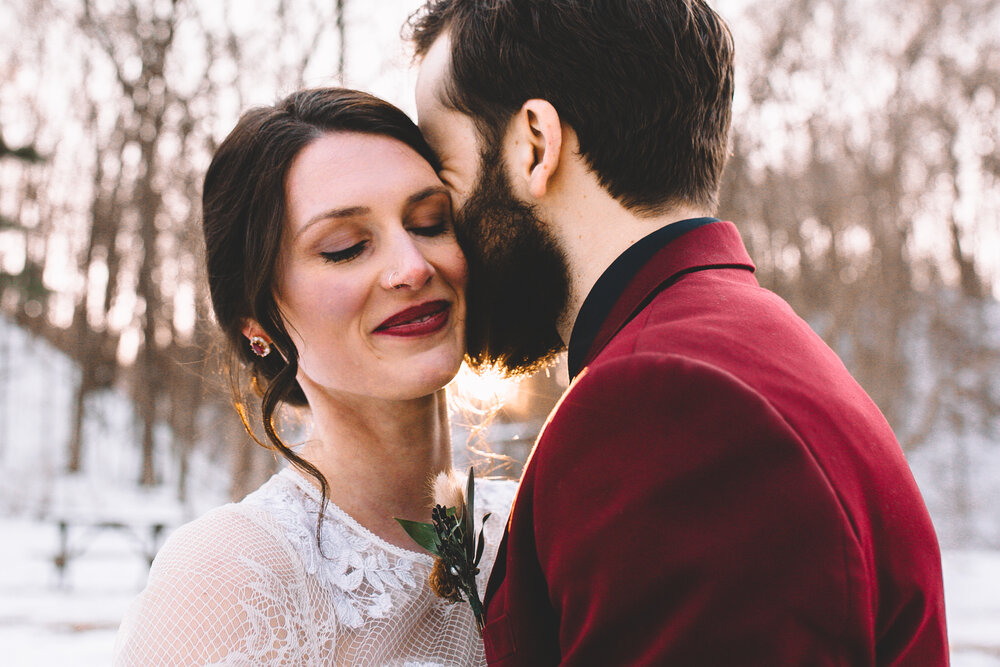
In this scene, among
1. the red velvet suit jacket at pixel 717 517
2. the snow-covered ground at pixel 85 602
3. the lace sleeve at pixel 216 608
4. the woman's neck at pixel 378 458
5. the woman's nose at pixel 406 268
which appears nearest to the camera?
the red velvet suit jacket at pixel 717 517

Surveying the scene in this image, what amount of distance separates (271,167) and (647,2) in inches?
43.8

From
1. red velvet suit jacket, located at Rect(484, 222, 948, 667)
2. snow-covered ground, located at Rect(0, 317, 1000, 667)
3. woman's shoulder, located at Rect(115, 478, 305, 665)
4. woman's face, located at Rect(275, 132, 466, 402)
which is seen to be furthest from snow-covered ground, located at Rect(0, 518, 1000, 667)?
red velvet suit jacket, located at Rect(484, 222, 948, 667)

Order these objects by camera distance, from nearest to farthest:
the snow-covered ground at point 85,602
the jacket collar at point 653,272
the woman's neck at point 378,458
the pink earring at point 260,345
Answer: the jacket collar at point 653,272 < the woman's neck at point 378,458 < the pink earring at point 260,345 < the snow-covered ground at point 85,602

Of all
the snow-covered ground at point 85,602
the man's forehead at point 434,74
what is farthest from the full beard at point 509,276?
the snow-covered ground at point 85,602

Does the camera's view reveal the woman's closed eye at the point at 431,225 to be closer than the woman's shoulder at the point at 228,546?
No

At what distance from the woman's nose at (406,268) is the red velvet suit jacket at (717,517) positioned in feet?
2.78

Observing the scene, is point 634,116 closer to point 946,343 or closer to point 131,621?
point 131,621

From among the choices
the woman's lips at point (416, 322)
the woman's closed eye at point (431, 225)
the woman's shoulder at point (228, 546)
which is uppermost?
the woman's closed eye at point (431, 225)

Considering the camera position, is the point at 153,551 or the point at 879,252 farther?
the point at 879,252

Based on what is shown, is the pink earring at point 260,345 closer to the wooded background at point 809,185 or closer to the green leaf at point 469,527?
the green leaf at point 469,527

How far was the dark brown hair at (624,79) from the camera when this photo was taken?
1875 millimetres

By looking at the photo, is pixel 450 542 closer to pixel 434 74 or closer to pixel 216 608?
pixel 216 608

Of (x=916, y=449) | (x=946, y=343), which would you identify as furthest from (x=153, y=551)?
(x=946, y=343)

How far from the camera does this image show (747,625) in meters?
1.07
